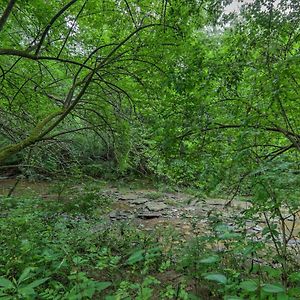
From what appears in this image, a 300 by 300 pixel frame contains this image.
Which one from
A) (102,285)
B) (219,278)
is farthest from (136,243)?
(219,278)

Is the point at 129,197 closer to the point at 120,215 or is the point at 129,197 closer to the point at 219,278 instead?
the point at 120,215

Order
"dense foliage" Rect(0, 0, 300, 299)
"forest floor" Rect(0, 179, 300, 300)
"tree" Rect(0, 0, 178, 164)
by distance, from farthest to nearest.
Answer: "tree" Rect(0, 0, 178, 164) → "forest floor" Rect(0, 179, 300, 300) → "dense foliage" Rect(0, 0, 300, 299)

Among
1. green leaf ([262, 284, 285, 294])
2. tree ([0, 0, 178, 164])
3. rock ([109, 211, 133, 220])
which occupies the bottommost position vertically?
rock ([109, 211, 133, 220])

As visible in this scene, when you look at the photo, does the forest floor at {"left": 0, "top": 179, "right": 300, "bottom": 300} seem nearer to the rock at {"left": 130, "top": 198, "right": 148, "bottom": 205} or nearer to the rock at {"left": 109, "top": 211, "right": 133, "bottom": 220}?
the rock at {"left": 109, "top": 211, "right": 133, "bottom": 220}

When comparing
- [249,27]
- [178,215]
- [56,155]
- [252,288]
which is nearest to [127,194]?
[178,215]

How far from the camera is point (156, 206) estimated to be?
7406 millimetres

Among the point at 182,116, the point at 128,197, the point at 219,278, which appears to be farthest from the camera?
the point at 128,197

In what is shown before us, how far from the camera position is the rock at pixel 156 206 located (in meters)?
7.15

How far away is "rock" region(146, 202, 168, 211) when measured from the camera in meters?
7.15

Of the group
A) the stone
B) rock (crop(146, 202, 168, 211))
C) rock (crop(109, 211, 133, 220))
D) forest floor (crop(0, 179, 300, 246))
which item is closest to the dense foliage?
forest floor (crop(0, 179, 300, 246))

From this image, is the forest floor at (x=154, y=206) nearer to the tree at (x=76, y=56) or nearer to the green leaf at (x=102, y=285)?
the tree at (x=76, y=56)

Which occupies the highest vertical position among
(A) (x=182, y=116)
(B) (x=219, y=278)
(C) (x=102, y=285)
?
(A) (x=182, y=116)

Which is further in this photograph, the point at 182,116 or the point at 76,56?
the point at 76,56

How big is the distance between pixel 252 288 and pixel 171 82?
1943 mm
